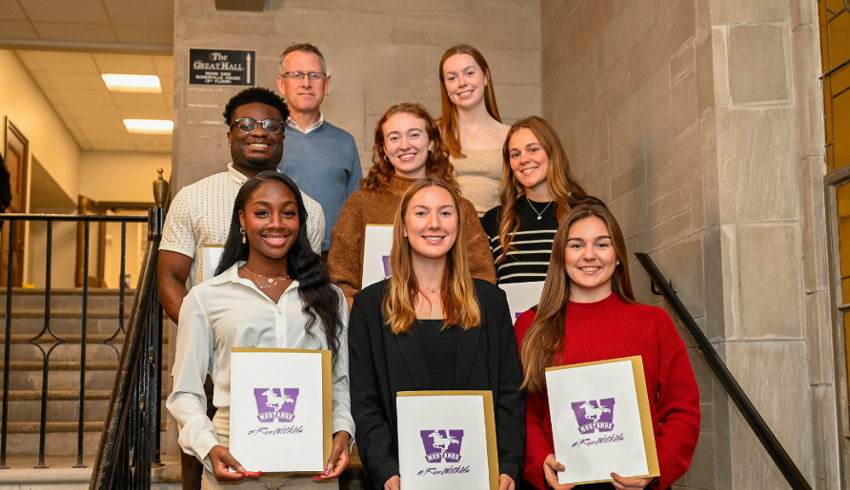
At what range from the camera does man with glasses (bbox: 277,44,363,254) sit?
3514 mm

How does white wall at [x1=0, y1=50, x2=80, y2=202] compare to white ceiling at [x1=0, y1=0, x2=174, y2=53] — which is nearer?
white ceiling at [x1=0, y1=0, x2=174, y2=53]

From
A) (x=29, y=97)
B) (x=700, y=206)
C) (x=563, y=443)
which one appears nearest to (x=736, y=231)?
(x=700, y=206)

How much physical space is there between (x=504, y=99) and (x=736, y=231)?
9.12 ft

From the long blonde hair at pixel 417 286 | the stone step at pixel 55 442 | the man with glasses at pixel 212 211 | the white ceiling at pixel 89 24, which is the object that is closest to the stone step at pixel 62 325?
the stone step at pixel 55 442

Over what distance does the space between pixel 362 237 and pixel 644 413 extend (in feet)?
3.96

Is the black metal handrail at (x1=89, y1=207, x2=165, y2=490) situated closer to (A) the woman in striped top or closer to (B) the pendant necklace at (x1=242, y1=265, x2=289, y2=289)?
(B) the pendant necklace at (x1=242, y1=265, x2=289, y2=289)

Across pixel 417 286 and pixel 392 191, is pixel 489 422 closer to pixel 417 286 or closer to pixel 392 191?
pixel 417 286

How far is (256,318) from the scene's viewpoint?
2.27 m

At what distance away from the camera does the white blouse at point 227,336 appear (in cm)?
221

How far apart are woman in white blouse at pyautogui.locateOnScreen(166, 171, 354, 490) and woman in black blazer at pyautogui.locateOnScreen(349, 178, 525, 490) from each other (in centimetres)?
7

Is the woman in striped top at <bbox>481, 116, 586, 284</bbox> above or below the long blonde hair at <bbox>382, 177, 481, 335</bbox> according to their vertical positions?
above

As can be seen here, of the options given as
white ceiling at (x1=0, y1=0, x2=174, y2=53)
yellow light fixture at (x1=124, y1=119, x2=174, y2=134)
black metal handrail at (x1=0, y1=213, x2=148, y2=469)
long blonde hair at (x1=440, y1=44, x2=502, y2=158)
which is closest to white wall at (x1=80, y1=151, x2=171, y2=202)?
yellow light fixture at (x1=124, y1=119, x2=174, y2=134)

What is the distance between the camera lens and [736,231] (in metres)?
3.28

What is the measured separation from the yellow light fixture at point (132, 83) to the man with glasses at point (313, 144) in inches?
240
